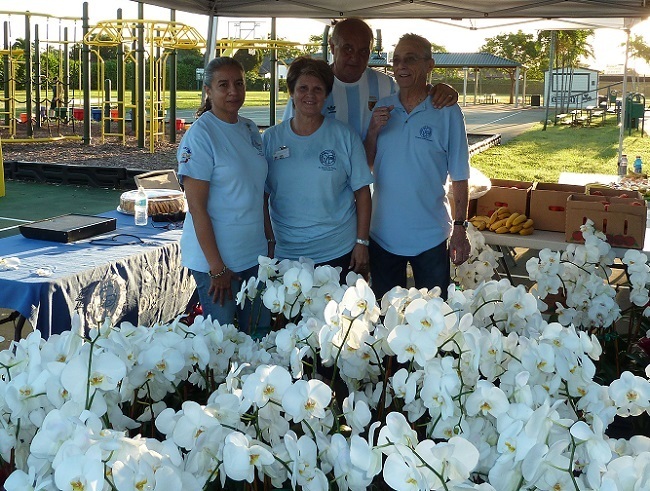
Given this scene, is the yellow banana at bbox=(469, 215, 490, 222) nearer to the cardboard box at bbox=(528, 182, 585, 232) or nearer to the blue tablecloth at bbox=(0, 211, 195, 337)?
the cardboard box at bbox=(528, 182, 585, 232)

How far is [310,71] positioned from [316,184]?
1.33 ft

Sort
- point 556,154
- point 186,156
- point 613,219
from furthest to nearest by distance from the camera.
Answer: point 556,154, point 613,219, point 186,156

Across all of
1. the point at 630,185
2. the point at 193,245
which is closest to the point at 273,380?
the point at 193,245

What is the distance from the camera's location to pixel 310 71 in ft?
8.86

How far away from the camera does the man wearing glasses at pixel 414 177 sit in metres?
2.97

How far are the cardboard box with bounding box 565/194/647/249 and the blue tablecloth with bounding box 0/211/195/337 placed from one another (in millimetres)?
2249

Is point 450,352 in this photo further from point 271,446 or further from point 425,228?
point 425,228

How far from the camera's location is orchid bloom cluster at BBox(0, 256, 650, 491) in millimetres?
860

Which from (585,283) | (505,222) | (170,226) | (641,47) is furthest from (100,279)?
(641,47)

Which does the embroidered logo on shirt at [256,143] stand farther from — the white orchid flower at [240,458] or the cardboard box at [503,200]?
the cardboard box at [503,200]

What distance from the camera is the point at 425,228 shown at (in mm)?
3020

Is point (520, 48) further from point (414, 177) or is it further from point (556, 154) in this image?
point (414, 177)

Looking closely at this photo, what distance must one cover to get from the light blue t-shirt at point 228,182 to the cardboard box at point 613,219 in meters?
2.33

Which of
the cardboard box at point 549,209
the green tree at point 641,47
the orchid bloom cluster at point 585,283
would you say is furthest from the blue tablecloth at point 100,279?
the green tree at point 641,47
